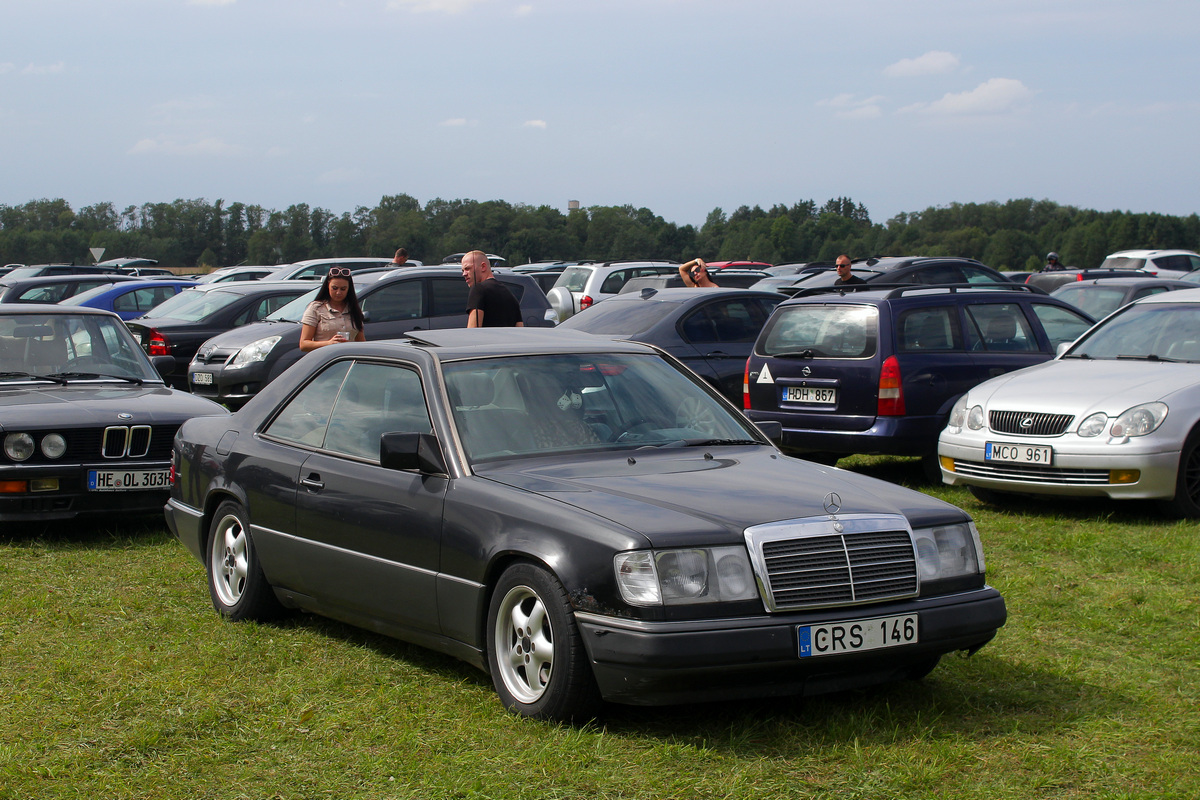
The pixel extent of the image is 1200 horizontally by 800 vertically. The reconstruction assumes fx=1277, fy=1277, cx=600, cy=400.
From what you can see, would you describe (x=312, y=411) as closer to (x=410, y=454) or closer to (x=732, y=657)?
(x=410, y=454)

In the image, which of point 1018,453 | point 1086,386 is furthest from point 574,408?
point 1086,386

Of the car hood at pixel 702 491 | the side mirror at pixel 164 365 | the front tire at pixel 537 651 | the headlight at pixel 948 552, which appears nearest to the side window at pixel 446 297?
the side mirror at pixel 164 365

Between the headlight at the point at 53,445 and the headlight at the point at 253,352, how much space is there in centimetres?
702

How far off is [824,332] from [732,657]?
6477 millimetres

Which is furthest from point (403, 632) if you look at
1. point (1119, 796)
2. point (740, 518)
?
point (1119, 796)

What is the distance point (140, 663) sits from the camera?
17.4 ft

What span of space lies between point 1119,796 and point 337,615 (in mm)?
3132

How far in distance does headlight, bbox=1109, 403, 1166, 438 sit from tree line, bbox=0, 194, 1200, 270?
214 feet

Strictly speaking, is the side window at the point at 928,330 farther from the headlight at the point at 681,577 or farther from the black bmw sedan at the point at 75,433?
the headlight at the point at 681,577

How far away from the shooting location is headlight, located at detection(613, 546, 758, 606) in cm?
406

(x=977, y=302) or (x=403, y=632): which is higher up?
(x=977, y=302)

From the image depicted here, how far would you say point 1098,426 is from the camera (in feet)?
26.8

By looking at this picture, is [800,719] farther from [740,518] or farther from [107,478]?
[107,478]

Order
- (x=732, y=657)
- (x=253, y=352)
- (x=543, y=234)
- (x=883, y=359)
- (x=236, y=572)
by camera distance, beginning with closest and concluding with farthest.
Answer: (x=732, y=657) < (x=236, y=572) < (x=883, y=359) < (x=253, y=352) < (x=543, y=234)
